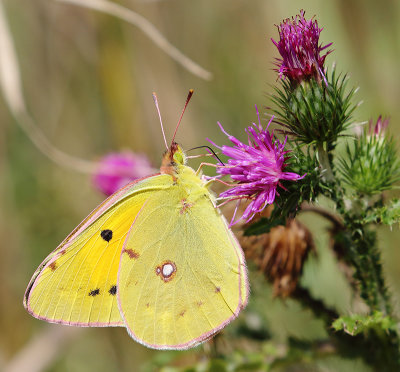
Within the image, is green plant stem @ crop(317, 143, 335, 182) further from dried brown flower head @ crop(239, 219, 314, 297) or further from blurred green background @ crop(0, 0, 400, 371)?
blurred green background @ crop(0, 0, 400, 371)

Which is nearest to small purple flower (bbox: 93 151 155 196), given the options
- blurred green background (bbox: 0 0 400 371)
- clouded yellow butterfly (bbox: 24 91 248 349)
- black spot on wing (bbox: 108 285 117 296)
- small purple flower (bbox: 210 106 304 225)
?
blurred green background (bbox: 0 0 400 371)

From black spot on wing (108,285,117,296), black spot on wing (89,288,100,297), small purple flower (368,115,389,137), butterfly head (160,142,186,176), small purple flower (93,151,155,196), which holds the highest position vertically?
butterfly head (160,142,186,176)

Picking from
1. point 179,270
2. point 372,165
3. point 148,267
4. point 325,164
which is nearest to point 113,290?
point 148,267

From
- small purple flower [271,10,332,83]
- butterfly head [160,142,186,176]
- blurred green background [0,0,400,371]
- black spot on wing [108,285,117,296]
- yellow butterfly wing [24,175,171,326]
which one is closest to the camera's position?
small purple flower [271,10,332,83]

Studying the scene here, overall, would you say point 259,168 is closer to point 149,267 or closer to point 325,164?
point 325,164

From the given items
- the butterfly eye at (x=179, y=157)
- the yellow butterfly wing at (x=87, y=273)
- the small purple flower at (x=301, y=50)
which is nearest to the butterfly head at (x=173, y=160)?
the butterfly eye at (x=179, y=157)

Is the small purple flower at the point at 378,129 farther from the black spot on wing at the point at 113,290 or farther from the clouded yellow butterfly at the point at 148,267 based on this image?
the black spot on wing at the point at 113,290
